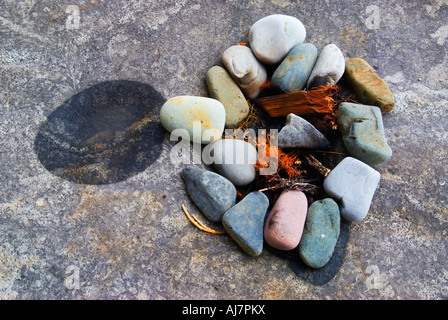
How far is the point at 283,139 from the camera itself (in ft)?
5.44

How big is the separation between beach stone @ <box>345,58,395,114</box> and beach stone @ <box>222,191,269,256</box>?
677mm

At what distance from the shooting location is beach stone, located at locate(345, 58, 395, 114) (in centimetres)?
172

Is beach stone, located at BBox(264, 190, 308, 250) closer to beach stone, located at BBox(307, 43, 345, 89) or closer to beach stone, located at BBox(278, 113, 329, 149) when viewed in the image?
beach stone, located at BBox(278, 113, 329, 149)

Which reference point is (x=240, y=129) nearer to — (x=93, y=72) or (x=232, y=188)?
(x=232, y=188)

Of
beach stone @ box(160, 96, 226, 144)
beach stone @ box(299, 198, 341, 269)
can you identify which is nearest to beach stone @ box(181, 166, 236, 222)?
beach stone @ box(160, 96, 226, 144)

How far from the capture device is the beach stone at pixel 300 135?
164 cm

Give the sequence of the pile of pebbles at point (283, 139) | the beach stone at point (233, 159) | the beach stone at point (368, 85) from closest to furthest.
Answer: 1. the pile of pebbles at point (283, 139)
2. the beach stone at point (233, 159)
3. the beach stone at point (368, 85)

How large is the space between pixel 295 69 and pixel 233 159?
52 centimetres

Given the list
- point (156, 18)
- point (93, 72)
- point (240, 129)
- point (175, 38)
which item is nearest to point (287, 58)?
point (240, 129)

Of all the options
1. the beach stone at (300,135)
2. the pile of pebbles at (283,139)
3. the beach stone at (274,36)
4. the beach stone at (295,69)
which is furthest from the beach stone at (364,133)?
the beach stone at (274,36)

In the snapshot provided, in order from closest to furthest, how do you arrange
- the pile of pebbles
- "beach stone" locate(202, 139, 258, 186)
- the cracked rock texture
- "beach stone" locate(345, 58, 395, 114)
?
the cracked rock texture
the pile of pebbles
"beach stone" locate(202, 139, 258, 186)
"beach stone" locate(345, 58, 395, 114)

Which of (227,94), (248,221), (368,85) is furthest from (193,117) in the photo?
(368,85)

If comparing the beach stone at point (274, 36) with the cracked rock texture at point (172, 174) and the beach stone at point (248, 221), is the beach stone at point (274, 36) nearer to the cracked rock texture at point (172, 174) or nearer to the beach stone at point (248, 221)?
the cracked rock texture at point (172, 174)

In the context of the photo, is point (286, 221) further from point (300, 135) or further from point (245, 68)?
point (245, 68)
